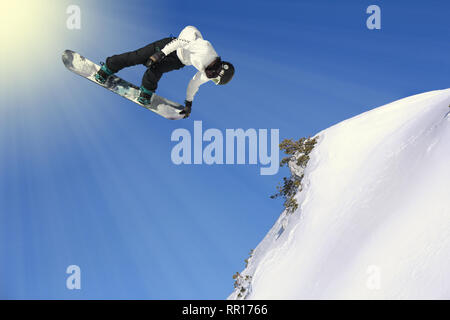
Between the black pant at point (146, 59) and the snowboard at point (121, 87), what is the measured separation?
1215 mm

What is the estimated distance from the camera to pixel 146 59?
10.4 meters

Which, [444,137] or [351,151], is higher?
[351,151]

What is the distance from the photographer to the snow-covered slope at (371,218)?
9594 mm

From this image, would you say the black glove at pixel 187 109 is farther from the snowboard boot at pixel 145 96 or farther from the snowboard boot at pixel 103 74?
the snowboard boot at pixel 103 74

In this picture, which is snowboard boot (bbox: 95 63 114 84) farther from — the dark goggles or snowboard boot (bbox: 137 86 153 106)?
the dark goggles

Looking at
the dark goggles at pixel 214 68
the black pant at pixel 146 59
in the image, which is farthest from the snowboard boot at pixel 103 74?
the dark goggles at pixel 214 68

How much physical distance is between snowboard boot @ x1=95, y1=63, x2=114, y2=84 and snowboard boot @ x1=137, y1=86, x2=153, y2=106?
3.92 feet

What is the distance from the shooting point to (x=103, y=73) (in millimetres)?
11625

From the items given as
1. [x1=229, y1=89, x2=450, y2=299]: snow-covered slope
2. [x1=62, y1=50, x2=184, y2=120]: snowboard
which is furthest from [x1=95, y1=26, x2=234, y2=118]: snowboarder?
[x1=229, y1=89, x2=450, y2=299]: snow-covered slope

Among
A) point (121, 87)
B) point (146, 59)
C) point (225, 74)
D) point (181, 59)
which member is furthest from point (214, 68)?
point (121, 87)

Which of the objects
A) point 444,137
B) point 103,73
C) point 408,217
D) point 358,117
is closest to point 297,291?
point 408,217

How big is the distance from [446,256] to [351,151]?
11.1 m

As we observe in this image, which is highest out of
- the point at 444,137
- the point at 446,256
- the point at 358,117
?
the point at 358,117
